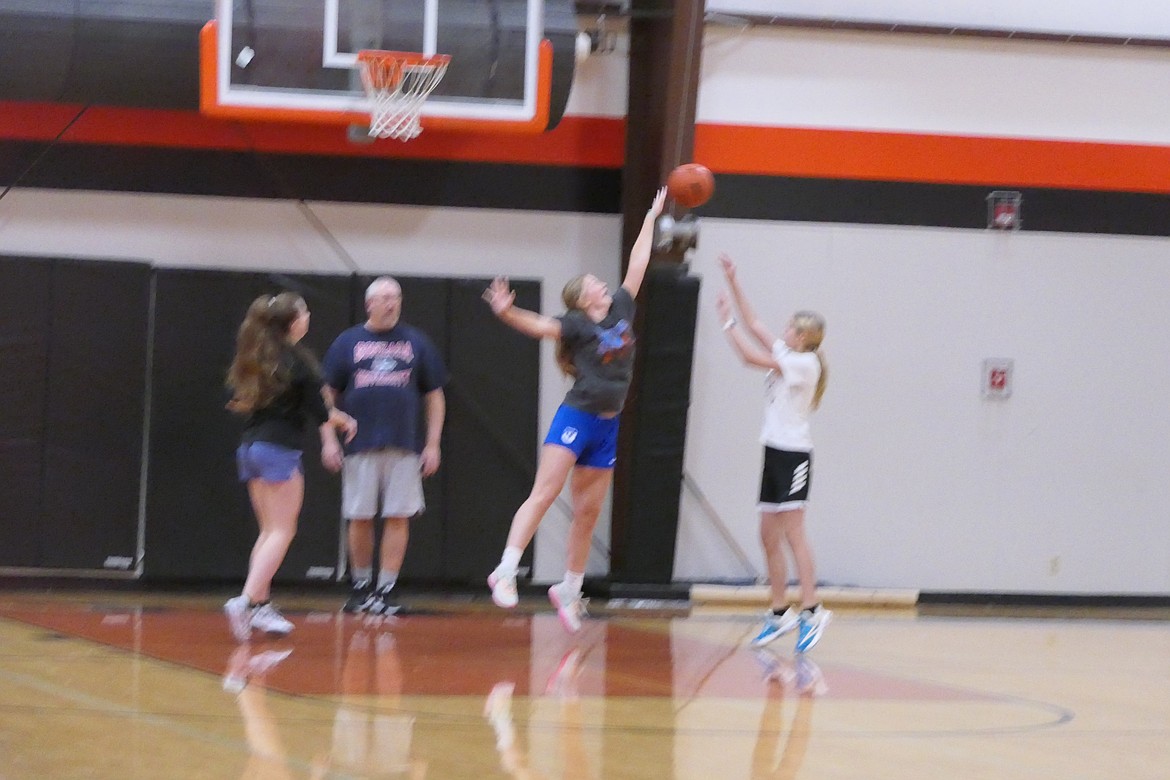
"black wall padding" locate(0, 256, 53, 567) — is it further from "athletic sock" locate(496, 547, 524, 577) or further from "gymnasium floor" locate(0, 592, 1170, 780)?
"athletic sock" locate(496, 547, 524, 577)

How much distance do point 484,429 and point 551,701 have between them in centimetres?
462

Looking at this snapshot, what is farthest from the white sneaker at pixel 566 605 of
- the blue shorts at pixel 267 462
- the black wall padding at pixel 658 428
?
the black wall padding at pixel 658 428

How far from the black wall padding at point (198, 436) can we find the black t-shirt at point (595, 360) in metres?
3.22

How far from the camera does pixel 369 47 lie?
8602mm

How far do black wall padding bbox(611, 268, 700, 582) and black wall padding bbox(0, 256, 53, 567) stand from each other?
13.0 ft

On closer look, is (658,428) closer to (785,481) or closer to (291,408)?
(785,481)

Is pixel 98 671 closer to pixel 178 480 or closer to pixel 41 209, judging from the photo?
pixel 178 480

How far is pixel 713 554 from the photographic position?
10273 mm

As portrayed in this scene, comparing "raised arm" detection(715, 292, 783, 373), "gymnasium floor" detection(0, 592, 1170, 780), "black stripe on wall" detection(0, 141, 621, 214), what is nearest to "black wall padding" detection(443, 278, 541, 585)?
"black stripe on wall" detection(0, 141, 621, 214)

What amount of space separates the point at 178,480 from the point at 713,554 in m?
3.82

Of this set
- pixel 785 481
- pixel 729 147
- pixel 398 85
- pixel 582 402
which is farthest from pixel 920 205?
pixel 582 402

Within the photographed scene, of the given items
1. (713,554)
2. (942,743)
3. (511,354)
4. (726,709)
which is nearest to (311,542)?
(511,354)

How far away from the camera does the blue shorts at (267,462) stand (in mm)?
6762

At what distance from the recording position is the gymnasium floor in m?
4.31
